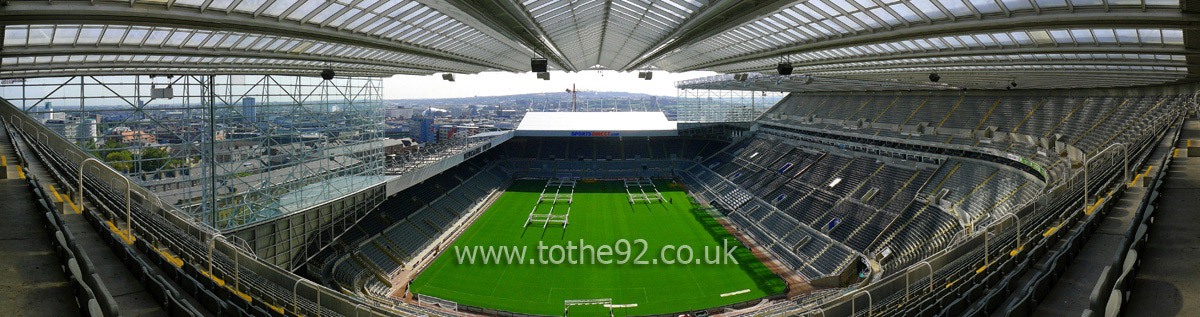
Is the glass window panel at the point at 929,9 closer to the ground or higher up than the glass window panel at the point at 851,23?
closer to the ground

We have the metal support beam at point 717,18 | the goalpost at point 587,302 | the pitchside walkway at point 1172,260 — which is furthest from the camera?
the goalpost at point 587,302

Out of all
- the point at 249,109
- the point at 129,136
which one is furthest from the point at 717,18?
the point at 129,136

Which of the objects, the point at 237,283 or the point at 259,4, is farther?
the point at 259,4

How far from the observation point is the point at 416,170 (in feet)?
92.4

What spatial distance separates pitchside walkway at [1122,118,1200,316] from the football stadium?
0.04 metres

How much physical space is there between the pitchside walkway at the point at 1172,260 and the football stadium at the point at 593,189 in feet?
0.13

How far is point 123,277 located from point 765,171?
37165mm

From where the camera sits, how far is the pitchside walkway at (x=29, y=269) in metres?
4.97

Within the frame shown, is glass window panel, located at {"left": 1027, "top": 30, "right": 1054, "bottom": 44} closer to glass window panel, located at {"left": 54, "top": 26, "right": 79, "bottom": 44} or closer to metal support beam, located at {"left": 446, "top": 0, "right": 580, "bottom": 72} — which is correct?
metal support beam, located at {"left": 446, "top": 0, "right": 580, "bottom": 72}

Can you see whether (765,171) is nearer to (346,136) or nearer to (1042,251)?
(346,136)

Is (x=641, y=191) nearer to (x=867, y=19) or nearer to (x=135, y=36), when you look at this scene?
(x=867, y=19)

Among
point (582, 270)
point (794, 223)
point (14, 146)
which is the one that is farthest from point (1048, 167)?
point (14, 146)

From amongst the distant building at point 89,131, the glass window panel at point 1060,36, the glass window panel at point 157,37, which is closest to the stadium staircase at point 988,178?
the glass window panel at point 1060,36

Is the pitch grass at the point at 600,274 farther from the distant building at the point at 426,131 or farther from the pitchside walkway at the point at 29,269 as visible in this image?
the distant building at the point at 426,131
